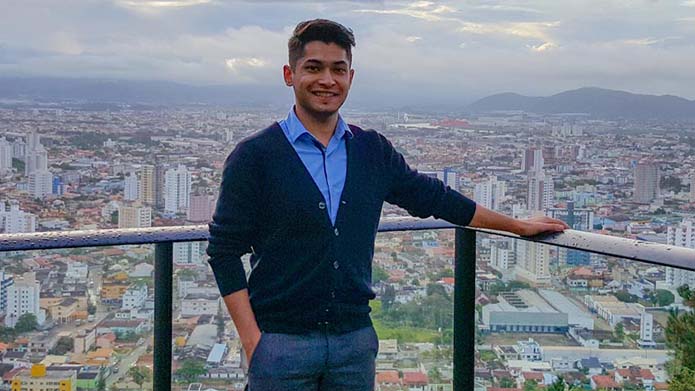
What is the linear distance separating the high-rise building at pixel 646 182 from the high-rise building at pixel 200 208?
90.3 inches

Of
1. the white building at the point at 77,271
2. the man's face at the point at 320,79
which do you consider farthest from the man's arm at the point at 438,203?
the white building at the point at 77,271

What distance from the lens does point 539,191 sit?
4648 mm

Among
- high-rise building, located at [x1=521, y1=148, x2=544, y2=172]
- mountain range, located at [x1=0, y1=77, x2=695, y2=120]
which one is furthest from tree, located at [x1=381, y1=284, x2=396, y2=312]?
mountain range, located at [x1=0, y1=77, x2=695, y2=120]

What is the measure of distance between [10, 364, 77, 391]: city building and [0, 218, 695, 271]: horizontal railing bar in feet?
1.37

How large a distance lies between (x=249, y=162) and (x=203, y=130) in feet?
12.8

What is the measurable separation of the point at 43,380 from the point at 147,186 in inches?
71.3

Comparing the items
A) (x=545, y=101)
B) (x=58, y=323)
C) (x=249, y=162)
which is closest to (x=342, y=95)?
(x=249, y=162)

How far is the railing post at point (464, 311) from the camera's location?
3.11 m

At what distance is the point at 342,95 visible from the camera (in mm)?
2217

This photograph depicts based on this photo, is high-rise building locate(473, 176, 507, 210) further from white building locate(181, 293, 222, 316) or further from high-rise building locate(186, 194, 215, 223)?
white building locate(181, 293, 222, 316)

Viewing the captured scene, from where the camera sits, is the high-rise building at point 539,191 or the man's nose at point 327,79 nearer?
the man's nose at point 327,79

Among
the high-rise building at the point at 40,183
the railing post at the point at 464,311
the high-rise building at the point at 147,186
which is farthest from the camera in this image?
the high-rise building at the point at 40,183

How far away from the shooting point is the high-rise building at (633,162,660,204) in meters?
4.52

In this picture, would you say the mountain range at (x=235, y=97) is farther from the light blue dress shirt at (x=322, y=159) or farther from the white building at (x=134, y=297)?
the light blue dress shirt at (x=322, y=159)
